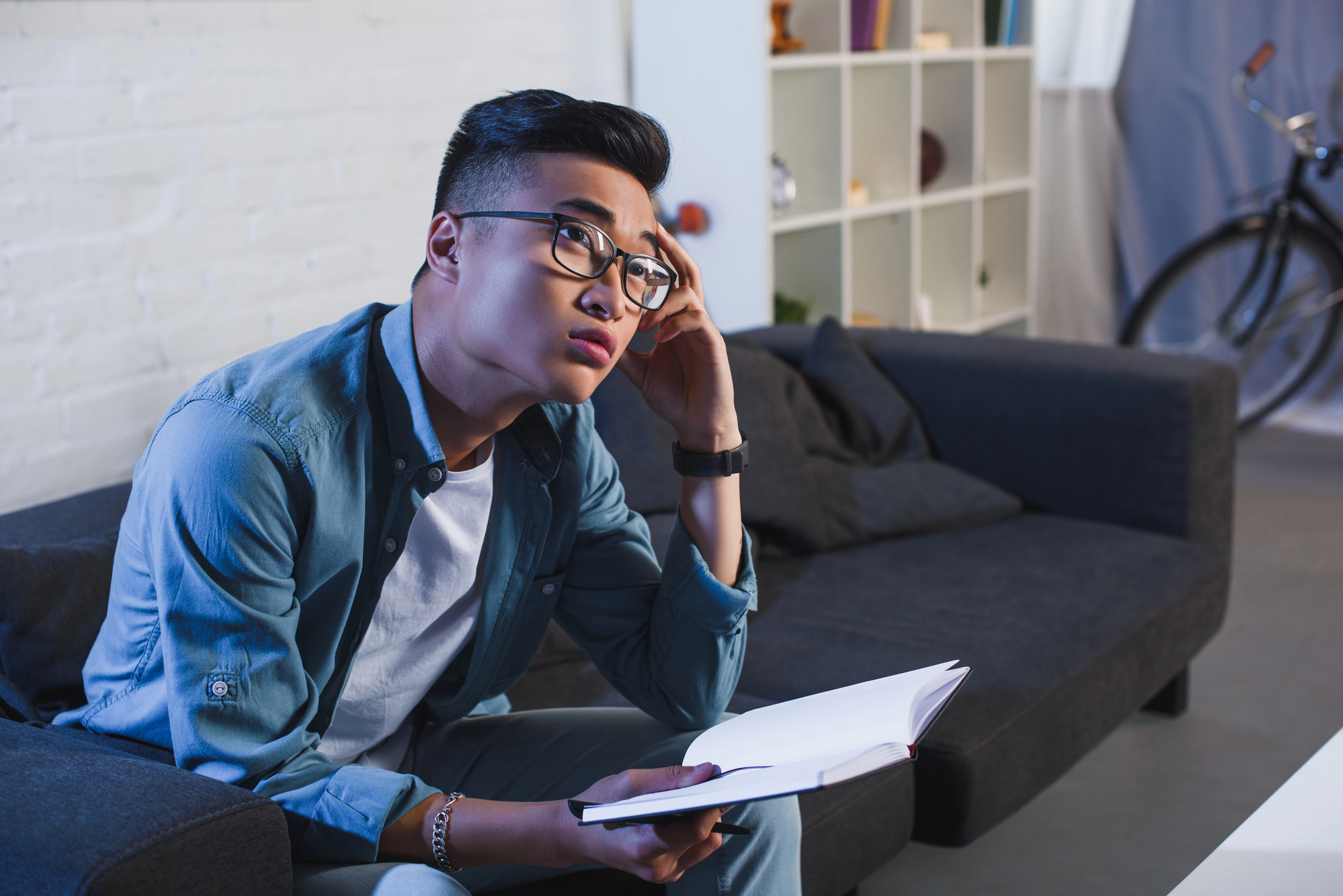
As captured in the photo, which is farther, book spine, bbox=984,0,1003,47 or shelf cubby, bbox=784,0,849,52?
book spine, bbox=984,0,1003,47

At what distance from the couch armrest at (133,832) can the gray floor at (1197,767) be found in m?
1.08

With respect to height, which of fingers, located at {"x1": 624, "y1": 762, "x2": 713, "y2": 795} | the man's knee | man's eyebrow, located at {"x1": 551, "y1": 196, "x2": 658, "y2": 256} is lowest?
the man's knee

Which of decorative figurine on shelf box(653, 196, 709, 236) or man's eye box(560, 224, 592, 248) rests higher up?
man's eye box(560, 224, 592, 248)

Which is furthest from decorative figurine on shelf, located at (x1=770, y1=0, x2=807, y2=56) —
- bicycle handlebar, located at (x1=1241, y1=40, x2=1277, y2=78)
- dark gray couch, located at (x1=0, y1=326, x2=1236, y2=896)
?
bicycle handlebar, located at (x1=1241, y1=40, x2=1277, y2=78)

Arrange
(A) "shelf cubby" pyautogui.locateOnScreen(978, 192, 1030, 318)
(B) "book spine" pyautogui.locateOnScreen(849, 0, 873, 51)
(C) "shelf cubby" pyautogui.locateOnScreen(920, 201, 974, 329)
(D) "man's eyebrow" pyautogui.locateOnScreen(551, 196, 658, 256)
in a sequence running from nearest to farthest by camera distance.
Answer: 1. (D) "man's eyebrow" pyautogui.locateOnScreen(551, 196, 658, 256)
2. (B) "book spine" pyautogui.locateOnScreen(849, 0, 873, 51)
3. (C) "shelf cubby" pyautogui.locateOnScreen(920, 201, 974, 329)
4. (A) "shelf cubby" pyautogui.locateOnScreen(978, 192, 1030, 318)

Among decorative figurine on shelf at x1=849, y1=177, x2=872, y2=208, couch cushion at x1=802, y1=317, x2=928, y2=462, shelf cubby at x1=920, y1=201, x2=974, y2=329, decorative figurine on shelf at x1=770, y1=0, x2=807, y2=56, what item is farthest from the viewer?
shelf cubby at x1=920, y1=201, x2=974, y2=329

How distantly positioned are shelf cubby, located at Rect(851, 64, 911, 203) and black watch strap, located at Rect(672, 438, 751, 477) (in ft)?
8.46

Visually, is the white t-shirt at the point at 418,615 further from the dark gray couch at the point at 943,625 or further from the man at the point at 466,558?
the dark gray couch at the point at 943,625

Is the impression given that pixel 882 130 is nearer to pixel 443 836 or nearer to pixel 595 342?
pixel 595 342

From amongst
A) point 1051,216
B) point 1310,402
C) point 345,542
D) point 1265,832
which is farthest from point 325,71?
point 1310,402

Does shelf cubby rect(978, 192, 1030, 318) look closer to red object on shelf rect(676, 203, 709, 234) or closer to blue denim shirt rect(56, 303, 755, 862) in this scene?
red object on shelf rect(676, 203, 709, 234)

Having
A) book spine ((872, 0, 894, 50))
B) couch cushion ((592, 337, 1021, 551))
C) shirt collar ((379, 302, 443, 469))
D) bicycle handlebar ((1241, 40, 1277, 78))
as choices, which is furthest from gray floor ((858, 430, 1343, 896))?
bicycle handlebar ((1241, 40, 1277, 78))

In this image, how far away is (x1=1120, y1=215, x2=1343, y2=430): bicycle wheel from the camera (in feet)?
13.5

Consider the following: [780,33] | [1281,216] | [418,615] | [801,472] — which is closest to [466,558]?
[418,615]
